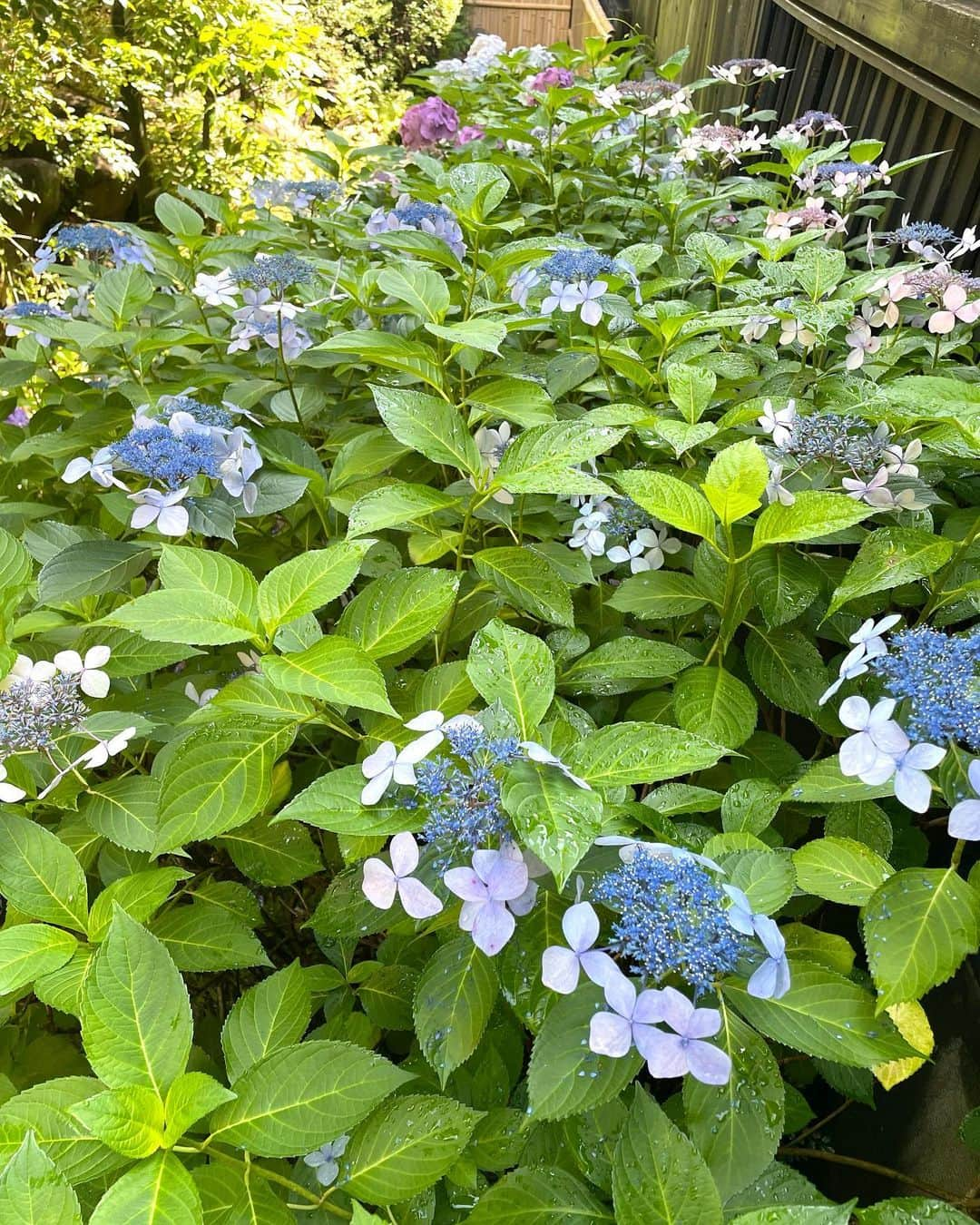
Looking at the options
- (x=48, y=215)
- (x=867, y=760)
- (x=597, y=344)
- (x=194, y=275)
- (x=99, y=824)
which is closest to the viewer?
(x=867, y=760)

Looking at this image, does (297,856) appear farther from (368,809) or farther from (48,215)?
(48,215)

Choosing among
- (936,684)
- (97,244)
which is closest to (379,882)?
(936,684)

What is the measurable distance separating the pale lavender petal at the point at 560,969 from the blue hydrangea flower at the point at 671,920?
0.12 feet

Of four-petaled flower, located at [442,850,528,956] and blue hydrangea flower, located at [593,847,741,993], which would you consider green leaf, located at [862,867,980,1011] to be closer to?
blue hydrangea flower, located at [593,847,741,993]

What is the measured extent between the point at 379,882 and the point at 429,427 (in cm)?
59

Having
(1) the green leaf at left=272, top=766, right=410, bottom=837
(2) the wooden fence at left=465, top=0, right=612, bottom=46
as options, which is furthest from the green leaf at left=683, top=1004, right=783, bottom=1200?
(2) the wooden fence at left=465, top=0, right=612, bottom=46

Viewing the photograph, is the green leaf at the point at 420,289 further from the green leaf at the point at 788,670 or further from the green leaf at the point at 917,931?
the green leaf at the point at 917,931

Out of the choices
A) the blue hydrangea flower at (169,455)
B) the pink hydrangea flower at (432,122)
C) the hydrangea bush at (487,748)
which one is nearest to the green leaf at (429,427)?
the hydrangea bush at (487,748)

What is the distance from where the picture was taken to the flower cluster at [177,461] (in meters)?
1.03

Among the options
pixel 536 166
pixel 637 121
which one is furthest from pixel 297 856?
pixel 637 121

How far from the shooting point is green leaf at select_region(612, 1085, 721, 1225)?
0.63m

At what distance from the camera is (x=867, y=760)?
2.08 ft

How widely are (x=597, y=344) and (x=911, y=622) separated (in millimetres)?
662

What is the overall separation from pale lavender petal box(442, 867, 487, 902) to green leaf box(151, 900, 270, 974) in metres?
0.40
